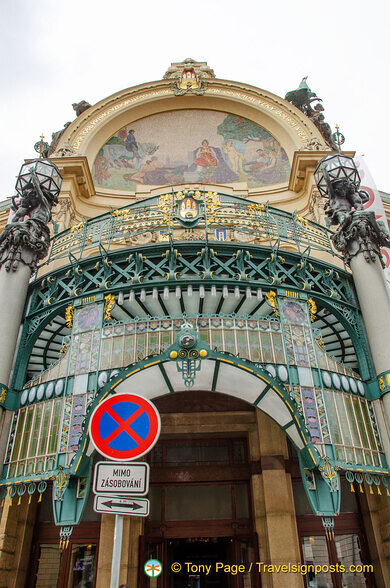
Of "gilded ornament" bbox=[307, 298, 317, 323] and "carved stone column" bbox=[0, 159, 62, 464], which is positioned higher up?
"carved stone column" bbox=[0, 159, 62, 464]

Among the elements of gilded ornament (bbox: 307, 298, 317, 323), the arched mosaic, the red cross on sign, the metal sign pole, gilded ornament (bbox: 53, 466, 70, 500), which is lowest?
the metal sign pole

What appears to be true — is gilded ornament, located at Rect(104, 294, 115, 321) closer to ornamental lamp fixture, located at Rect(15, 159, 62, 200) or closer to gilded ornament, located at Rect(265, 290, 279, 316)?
gilded ornament, located at Rect(265, 290, 279, 316)

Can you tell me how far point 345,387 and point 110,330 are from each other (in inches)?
213

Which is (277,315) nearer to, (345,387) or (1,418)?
(345,387)

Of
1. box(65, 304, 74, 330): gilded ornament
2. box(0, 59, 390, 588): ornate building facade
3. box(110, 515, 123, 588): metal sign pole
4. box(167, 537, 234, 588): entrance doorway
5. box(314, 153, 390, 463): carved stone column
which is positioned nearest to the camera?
box(110, 515, 123, 588): metal sign pole

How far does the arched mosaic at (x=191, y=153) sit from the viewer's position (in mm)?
20797

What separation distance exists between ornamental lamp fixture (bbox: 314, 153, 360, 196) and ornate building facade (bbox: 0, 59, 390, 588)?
46.9 inches

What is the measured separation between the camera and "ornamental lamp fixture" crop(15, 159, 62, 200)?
1288cm

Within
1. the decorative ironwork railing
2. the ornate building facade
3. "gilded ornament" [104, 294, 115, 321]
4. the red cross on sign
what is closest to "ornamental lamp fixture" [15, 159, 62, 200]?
the ornate building facade

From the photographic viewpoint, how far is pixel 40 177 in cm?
1308

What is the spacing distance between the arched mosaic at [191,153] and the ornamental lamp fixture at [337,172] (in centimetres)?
753

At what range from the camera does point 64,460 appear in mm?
8586

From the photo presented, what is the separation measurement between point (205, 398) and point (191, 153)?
1371 cm

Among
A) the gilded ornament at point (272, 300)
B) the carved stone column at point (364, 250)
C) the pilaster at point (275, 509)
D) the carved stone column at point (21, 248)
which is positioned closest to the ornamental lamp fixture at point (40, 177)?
the carved stone column at point (21, 248)
